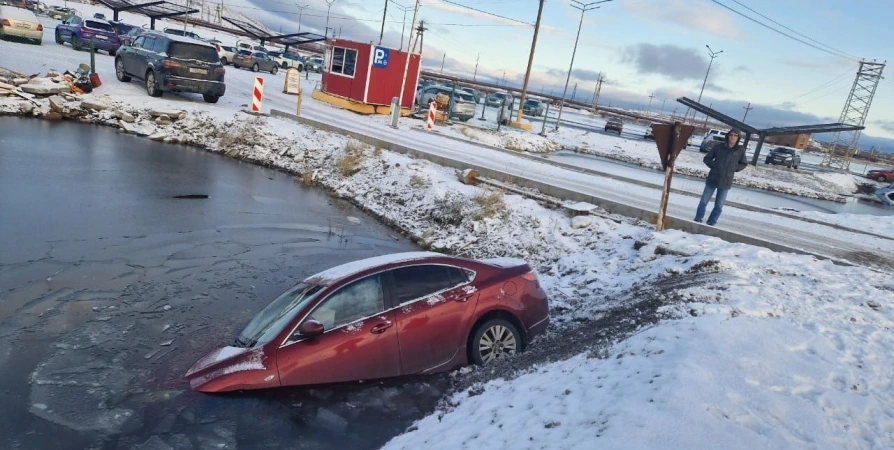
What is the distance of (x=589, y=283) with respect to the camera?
9297 mm

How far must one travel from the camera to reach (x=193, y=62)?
20.3 m

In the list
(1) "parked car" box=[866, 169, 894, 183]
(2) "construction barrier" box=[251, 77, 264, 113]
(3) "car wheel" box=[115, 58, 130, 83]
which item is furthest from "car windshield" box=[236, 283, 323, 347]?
(1) "parked car" box=[866, 169, 894, 183]

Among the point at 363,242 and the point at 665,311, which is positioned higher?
the point at 665,311

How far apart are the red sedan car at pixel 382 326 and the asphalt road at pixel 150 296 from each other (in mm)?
243

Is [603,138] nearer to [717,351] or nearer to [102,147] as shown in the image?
[102,147]

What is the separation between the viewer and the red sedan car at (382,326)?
18.1 feet

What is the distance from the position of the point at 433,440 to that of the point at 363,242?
713 cm

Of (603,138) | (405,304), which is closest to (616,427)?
(405,304)

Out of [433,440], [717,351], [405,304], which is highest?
[717,351]

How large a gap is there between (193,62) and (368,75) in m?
8.31

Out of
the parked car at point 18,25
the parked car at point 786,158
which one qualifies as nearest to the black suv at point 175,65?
the parked car at point 18,25

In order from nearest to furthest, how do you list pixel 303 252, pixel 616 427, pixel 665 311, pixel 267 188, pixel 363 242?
pixel 616 427
pixel 665 311
pixel 303 252
pixel 363 242
pixel 267 188

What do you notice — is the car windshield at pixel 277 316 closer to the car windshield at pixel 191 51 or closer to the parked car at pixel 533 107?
the car windshield at pixel 191 51

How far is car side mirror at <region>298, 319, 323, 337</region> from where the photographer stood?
216 inches
